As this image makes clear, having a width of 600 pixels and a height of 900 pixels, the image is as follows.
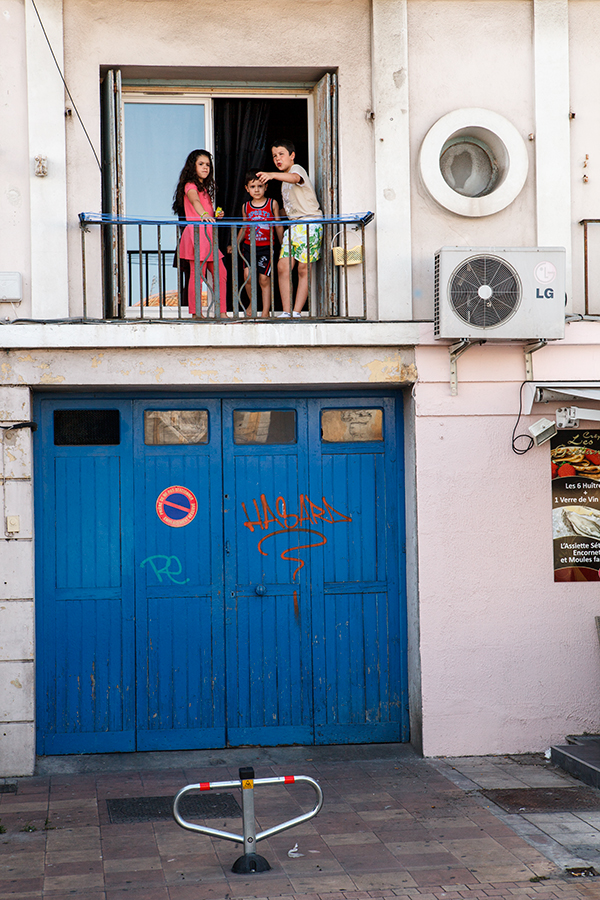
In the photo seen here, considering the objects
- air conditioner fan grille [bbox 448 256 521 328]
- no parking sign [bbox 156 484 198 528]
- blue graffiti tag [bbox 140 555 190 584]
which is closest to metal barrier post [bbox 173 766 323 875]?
blue graffiti tag [bbox 140 555 190 584]

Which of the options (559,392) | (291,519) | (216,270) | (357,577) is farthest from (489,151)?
(357,577)

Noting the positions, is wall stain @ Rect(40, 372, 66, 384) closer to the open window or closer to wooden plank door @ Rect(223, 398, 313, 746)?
the open window

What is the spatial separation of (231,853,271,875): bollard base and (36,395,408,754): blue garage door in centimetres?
253

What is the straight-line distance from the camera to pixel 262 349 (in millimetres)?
7602

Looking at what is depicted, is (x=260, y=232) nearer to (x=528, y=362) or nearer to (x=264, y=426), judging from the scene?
(x=264, y=426)

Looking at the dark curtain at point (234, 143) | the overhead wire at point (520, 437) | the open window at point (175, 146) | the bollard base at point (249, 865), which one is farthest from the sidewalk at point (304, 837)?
the dark curtain at point (234, 143)

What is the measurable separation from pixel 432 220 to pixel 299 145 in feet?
4.72

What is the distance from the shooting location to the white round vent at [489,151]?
303 inches

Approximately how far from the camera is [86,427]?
307 inches

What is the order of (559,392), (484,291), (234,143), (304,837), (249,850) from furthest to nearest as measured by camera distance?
(234,143) → (559,392) → (484,291) → (304,837) → (249,850)

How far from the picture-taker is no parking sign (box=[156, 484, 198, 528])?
785 centimetres

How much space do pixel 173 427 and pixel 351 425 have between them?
155cm

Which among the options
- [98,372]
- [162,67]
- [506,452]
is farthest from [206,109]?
[506,452]

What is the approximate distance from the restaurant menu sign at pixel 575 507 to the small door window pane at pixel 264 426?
7.41 feet
